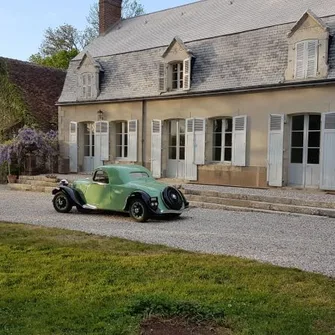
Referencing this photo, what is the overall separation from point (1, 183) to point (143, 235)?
1241 centimetres

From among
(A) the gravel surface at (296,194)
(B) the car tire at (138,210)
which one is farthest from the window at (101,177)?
(A) the gravel surface at (296,194)

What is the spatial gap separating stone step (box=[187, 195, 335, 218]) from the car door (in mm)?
2992

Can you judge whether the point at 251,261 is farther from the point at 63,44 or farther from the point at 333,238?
the point at 63,44

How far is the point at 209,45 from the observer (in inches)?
599

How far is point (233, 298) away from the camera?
4008mm

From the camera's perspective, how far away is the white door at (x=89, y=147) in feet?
62.0

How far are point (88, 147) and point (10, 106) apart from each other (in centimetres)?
483

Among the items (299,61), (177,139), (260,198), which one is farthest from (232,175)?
(299,61)

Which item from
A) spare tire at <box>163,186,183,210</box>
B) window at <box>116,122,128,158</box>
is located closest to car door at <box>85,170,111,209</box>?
spare tire at <box>163,186,183,210</box>

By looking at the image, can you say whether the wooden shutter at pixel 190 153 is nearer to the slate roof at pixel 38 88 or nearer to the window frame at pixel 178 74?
the window frame at pixel 178 74

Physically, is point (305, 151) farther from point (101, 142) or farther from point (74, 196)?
point (101, 142)

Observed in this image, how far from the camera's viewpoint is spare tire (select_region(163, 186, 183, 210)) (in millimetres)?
9195

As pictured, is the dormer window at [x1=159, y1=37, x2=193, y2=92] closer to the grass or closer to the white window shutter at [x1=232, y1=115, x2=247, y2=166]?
the white window shutter at [x1=232, y1=115, x2=247, y2=166]

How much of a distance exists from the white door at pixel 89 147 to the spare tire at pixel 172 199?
995 centimetres
